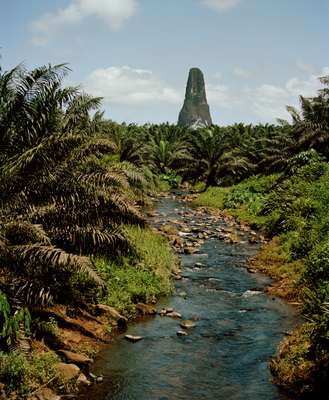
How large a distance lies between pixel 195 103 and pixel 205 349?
567ft

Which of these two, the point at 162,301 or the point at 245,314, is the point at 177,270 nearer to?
the point at 162,301

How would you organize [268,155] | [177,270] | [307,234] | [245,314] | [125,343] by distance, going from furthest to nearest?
[268,155], [307,234], [177,270], [245,314], [125,343]

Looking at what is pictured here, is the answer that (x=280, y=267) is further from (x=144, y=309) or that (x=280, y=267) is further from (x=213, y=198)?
(x=213, y=198)

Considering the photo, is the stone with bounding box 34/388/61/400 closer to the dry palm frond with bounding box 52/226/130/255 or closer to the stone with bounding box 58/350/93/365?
the stone with bounding box 58/350/93/365

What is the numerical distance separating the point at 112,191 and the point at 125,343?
336cm

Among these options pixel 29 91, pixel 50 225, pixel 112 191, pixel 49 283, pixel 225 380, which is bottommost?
pixel 225 380

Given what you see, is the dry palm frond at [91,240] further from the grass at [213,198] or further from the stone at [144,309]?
the grass at [213,198]

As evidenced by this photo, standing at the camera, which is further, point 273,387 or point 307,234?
point 307,234

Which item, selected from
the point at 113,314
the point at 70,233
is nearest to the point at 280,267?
Result: the point at 113,314

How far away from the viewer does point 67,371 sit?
28.7ft

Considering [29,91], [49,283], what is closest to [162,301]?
[49,283]

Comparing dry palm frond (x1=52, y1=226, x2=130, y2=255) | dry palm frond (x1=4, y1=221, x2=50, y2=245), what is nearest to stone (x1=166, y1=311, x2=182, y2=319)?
dry palm frond (x1=52, y1=226, x2=130, y2=255)

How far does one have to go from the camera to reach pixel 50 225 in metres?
10.9

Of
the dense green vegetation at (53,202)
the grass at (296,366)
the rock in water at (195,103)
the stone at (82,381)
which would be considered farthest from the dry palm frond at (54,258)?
the rock in water at (195,103)
